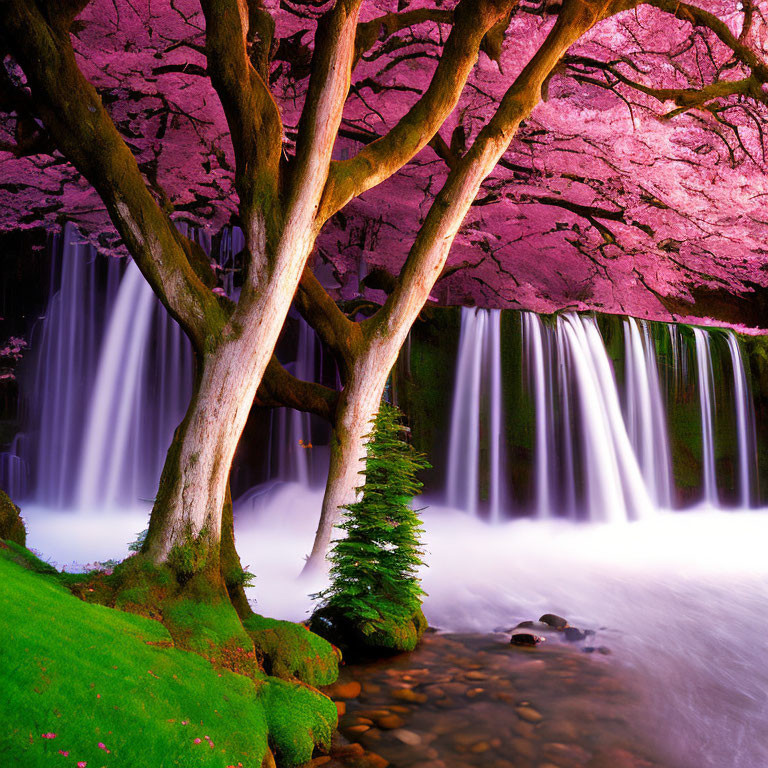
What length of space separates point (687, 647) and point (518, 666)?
2039 millimetres

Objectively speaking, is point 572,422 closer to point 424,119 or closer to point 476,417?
point 476,417

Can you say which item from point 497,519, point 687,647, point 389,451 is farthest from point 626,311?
point 389,451

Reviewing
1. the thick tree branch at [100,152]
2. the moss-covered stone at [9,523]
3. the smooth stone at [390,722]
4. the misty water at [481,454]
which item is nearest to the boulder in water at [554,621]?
the misty water at [481,454]

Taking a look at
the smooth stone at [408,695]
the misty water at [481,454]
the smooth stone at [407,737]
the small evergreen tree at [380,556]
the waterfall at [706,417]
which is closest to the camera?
the smooth stone at [407,737]

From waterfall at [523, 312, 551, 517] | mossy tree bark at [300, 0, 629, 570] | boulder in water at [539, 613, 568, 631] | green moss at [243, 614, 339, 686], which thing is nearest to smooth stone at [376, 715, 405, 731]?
green moss at [243, 614, 339, 686]

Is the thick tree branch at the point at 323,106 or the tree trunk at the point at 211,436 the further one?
the thick tree branch at the point at 323,106

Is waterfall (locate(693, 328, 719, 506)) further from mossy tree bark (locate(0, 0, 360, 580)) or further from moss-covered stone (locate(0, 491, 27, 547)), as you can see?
moss-covered stone (locate(0, 491, 27, 547))

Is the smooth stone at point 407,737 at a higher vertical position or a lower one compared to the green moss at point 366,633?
lower

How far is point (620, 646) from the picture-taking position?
5711mm

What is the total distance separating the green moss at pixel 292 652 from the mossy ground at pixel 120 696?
0.39m

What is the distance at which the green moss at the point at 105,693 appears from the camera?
6.72 feet

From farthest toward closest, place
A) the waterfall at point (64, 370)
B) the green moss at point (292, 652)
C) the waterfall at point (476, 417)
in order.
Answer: the waterfall at point (64, 370), the waterfall at point (476, 417), the green moss at point (292, 652)

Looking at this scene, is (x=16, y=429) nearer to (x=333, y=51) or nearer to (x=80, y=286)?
(x=80, y=286)

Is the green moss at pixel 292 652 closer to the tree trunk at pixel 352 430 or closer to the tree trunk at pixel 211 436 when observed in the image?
the tree trunk at pixel 211 436
